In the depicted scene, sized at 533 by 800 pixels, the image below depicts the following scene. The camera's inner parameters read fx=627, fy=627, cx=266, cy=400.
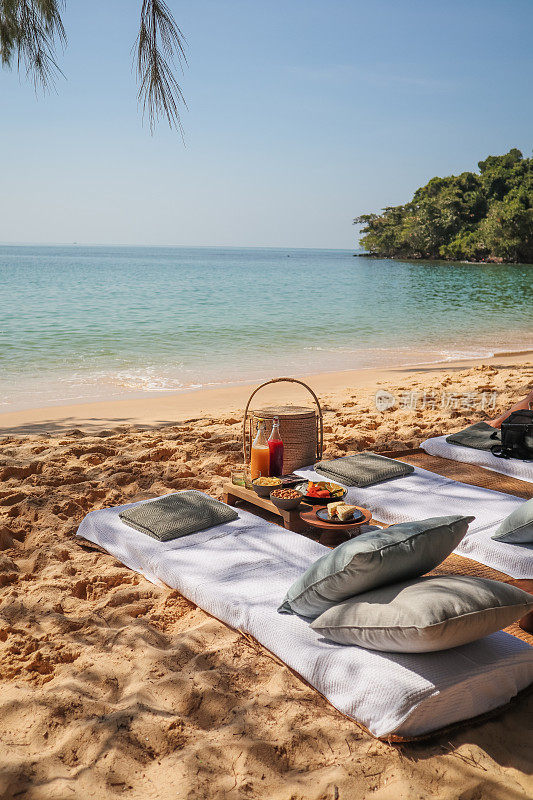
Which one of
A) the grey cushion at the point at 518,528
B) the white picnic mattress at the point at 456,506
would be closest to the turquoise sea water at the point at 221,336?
the white picnic mattress at the point at 456,506

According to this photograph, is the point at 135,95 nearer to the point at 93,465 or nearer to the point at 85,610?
the point at 85,610

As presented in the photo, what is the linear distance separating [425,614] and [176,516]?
1427 millimetres

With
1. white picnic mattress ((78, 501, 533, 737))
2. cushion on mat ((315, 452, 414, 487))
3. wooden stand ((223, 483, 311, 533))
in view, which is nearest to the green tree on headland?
cushion on mat ((315, 452, 414, 487))

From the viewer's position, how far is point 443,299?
20500 millimetres

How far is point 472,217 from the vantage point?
48.8 meters

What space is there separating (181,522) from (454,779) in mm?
1521

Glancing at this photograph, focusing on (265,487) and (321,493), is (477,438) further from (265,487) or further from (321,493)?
(265,487)

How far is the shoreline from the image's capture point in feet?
19.4

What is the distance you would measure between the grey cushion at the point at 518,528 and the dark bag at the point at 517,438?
1.10 meters

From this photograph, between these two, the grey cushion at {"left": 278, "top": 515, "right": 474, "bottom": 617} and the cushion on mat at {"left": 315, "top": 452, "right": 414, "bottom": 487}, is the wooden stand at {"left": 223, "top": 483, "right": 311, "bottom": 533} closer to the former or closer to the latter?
the cushion on mat at {"left": 315, "top": 452, "right": 414, "bottom": 487}

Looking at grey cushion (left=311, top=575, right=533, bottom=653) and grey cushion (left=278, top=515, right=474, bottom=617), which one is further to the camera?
grey cushion (left=278, top=515, right=474, bottom=617)

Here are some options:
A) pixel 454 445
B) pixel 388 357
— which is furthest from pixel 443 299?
pixel 454 445

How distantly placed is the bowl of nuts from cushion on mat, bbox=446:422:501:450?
4.94 feet

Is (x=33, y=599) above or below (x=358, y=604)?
below
